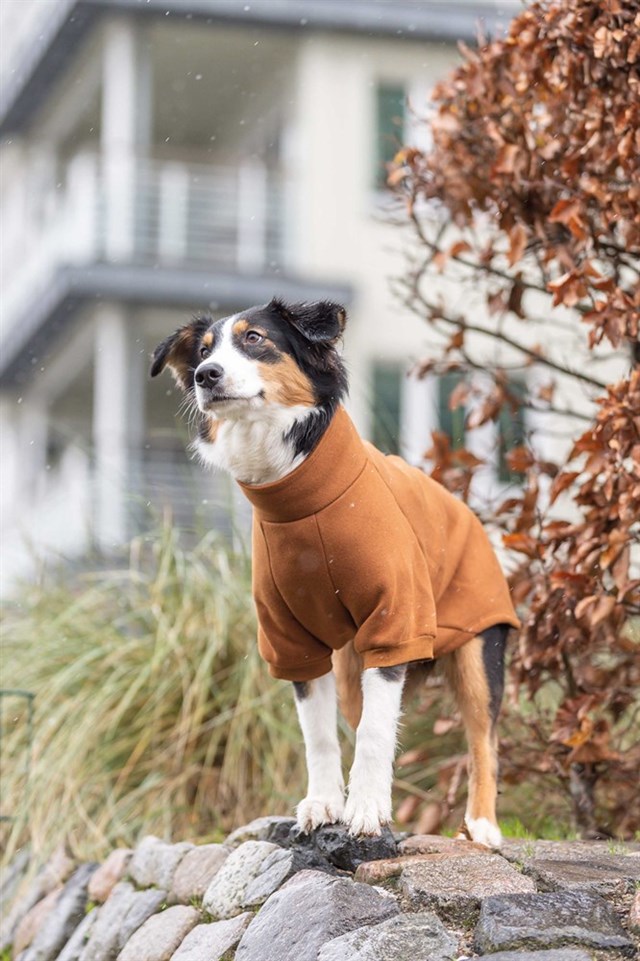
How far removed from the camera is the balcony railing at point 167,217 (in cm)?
1448

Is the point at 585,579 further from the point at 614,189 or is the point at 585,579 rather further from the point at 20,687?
the point at 20,687

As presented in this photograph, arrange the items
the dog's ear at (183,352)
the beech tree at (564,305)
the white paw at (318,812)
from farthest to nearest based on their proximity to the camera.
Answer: the beech tree at (564,305)
the dog's ear at (183,352)
the white paw at (318,812)

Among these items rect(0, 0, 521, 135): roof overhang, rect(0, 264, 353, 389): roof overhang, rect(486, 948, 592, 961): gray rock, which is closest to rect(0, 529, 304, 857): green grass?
rect(486, 948, 592, 961): gray rock

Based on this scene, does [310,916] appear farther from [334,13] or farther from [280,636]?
[334,13]

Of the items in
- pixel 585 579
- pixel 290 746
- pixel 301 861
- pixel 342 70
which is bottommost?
pixel 290 746

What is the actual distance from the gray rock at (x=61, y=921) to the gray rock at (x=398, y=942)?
6.57 feet

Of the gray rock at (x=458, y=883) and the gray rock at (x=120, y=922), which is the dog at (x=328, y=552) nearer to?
the gray rock at (x=458, y=883)

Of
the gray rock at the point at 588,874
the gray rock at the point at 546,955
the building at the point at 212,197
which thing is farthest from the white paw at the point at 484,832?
the building at the point at 212,197

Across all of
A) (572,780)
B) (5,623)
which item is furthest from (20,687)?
(572,780)

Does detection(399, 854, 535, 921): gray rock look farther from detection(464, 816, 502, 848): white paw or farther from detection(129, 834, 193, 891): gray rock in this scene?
detection(129, 834, 193, 891): gray rock

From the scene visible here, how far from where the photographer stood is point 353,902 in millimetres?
3826

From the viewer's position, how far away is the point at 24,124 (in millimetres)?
17625

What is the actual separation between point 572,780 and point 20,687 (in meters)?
2.69

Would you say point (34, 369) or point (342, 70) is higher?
point (342, 70)
